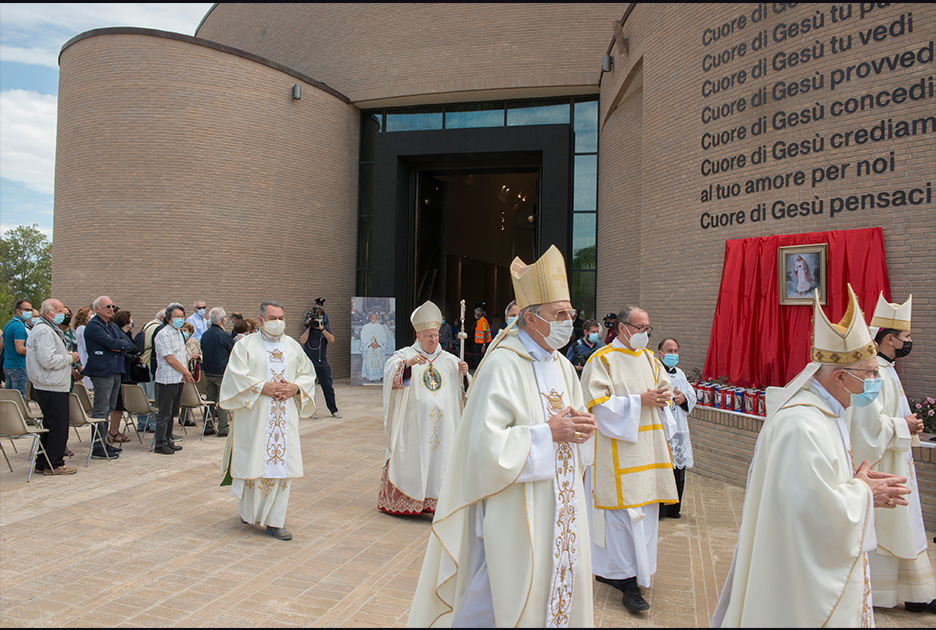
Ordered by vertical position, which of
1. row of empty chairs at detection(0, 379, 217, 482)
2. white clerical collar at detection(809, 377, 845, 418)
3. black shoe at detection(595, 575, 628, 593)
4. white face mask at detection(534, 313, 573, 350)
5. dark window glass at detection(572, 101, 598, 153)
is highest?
dark window glass at detection(572, 101, 598, 153)

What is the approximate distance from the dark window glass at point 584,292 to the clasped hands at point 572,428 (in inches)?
565

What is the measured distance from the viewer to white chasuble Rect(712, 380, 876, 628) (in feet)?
8.59

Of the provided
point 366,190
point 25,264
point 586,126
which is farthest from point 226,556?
point 25,264

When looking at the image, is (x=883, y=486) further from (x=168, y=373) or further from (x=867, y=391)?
(x=168, y=373)

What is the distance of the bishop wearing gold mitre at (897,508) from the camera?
439cm

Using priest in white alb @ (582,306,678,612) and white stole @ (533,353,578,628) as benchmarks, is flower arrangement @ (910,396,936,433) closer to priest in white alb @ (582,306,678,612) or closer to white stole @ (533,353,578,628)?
priest in white alb @ (582,306,678,612)

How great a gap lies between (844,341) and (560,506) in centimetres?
148

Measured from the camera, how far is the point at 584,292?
57.4 ft

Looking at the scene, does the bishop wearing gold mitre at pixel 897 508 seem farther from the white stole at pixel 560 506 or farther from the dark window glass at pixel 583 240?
the dark window glass at pixel 583 240

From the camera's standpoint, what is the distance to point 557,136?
17062mm

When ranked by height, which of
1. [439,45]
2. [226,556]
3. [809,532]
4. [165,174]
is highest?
[439,45]

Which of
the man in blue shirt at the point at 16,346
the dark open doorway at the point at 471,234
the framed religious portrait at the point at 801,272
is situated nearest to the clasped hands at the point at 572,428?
the framed religious portrait at the point at 801,272

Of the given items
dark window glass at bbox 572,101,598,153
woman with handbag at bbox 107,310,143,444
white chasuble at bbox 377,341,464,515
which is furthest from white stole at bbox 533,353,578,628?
dark window glass at bbox 572,101,598,153

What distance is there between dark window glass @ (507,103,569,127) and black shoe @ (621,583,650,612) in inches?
604
